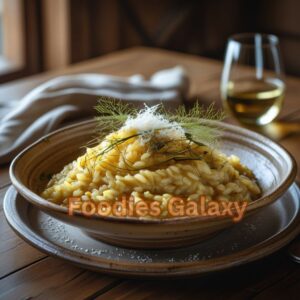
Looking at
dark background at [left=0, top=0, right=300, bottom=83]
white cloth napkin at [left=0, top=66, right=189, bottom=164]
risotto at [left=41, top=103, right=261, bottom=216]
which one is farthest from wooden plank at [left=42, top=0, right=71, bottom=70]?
risotto at [left=41, top=103, right=261, bottom=216]

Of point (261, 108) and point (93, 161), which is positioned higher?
point (93, 161)

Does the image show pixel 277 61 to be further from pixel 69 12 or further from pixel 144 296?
pixel 69 12

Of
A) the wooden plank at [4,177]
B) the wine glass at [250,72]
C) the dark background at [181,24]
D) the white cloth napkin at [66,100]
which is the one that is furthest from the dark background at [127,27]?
the wooden plank at [4,177]

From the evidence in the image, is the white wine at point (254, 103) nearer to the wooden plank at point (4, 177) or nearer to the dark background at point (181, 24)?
the wooden plank at point (4, 177)

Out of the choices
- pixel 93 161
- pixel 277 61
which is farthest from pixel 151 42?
pixel 93 161

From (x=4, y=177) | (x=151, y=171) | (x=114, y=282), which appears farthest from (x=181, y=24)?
(x=114, y=282)

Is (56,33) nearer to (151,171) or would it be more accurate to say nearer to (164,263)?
(151,171)
